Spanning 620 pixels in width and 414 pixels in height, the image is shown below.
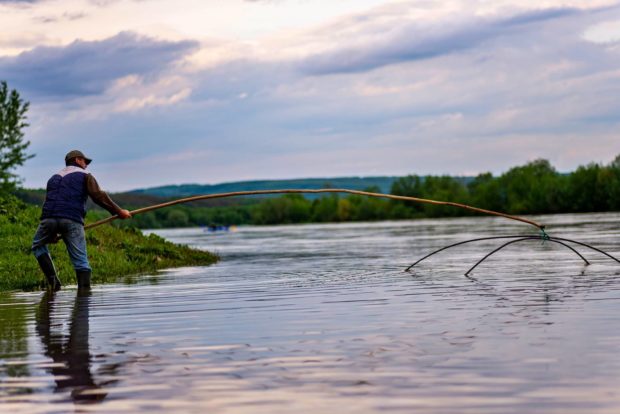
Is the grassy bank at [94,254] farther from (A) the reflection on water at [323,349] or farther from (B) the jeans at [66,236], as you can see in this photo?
(A) the reflection on water at [323,349]

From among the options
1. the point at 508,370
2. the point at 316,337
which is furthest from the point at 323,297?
the point at 508,370

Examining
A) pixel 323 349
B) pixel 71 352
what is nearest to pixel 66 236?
pixel 71 352

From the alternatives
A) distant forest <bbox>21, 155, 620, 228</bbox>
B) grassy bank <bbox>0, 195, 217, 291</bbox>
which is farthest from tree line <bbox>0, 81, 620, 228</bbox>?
grassy bank <bbox>0, 195, 217, 291</bbox>

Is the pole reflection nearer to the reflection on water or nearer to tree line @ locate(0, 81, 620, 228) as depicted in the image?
the reflection on water

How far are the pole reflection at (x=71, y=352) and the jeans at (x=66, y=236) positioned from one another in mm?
2277

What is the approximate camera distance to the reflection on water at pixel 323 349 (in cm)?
728

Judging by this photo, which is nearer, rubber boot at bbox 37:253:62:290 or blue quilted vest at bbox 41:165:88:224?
blue quilted vest at bbox 41:165:88:224

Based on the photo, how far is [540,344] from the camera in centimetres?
942

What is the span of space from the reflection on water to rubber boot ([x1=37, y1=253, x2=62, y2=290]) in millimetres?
993

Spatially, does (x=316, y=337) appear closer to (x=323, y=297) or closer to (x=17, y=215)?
(x=323, y=297)

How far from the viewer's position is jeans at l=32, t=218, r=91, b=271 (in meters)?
18.0

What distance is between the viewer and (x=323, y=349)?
961 centimetres

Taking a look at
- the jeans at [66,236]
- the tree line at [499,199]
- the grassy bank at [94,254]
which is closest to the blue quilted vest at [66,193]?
the jeans at [66,236]

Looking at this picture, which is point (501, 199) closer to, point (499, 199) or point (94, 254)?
point (499, 199)
